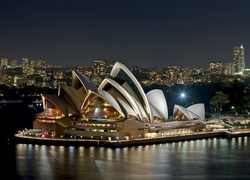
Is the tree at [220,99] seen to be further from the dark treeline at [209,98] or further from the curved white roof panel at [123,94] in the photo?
the curved white roof panel at [123,94]

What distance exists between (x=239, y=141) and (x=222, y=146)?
3017 millimetres

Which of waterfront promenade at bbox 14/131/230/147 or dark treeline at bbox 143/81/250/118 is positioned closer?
waterfront promenade at bbox 14/131/230/147

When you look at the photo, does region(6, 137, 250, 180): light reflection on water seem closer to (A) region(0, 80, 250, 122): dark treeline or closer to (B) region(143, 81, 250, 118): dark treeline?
(B) region(143, 81, 250, 118): dark treeline

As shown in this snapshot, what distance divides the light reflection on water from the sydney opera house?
1.62m

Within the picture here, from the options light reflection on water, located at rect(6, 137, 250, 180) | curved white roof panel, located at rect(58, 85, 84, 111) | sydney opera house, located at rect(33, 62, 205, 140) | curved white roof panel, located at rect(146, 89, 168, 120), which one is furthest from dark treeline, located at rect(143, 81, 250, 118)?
light reflection on water, located at rect(6, 137, 250, 180)

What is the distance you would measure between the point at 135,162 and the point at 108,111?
6.59 m

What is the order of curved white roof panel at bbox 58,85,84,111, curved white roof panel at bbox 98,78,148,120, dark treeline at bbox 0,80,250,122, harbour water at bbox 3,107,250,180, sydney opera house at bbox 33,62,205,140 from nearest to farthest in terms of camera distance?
harbour water at bbox 3,107,250,180 → sydney opera house at bbox 33,62,205,140 → curved white roof panel at bbox 98,78,148,120 → curved white roof panel at bbox 58,85,84,111 → dark treeline at bbox 0,80,250,122

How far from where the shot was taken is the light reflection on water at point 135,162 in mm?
21375

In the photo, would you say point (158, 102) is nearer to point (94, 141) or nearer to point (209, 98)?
point (94, 141)

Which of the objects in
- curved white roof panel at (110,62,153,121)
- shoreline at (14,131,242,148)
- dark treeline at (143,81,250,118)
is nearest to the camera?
shoreline at (14,131,242,148)

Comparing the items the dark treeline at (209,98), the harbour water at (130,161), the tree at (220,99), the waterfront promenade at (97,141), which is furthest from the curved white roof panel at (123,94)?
the tree at (220,99)

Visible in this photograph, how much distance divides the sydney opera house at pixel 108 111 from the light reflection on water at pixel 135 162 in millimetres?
1621

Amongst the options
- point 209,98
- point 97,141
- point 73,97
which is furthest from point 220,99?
point 97,141

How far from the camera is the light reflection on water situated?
21375 millimetres
